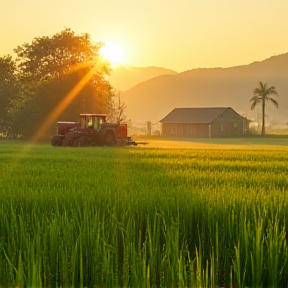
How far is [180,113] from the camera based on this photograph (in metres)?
99.6

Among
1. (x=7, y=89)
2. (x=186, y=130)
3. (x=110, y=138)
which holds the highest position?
(x=7, y=89)

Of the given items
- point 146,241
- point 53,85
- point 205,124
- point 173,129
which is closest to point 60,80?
point 53,85

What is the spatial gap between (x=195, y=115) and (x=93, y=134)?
202ft

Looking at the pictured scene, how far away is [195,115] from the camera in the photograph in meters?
96.2

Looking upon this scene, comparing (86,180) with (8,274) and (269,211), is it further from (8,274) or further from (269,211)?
(8,274)

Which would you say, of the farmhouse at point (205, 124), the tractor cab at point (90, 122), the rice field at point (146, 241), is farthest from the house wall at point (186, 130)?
the rice field at point (146, 241)

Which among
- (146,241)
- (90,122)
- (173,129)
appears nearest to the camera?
(146,241)

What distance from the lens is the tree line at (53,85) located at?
175 ft

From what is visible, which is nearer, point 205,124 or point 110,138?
point 110,138

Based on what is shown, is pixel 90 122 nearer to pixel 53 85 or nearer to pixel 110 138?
pixel 110 138

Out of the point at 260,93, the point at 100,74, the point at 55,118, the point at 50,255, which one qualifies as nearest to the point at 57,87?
the point at 55,118

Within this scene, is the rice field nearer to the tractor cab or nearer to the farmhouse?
the tractor cab

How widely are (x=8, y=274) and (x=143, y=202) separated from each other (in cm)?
278

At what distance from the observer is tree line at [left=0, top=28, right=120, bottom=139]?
53281 mm
